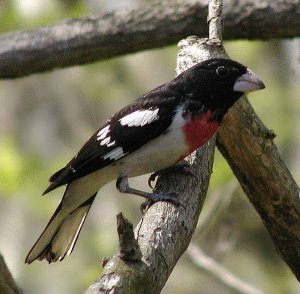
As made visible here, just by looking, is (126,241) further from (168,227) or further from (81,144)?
(81,144)

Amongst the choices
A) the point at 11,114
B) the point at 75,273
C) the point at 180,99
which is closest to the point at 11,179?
the point at 75,273

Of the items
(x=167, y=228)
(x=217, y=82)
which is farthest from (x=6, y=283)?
(x=217, y=82)

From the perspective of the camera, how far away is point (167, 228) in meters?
3.31

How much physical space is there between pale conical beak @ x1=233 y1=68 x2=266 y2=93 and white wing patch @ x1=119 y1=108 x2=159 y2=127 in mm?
385

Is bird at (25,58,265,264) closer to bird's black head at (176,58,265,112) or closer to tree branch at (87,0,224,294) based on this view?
bird's black head at (176,58,265,112)

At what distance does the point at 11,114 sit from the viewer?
394 inches

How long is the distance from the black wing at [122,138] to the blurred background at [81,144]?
8.30 ft

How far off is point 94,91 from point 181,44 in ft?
15.3

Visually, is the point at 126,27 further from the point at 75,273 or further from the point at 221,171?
the point at 75,273

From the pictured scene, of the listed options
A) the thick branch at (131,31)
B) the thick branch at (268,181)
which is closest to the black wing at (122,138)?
the thick branch at (268,181)

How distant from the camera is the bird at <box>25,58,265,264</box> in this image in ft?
13.2

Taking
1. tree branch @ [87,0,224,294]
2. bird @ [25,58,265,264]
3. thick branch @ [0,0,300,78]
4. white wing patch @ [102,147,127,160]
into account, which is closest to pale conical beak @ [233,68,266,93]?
bird @ [25,58,265,264]

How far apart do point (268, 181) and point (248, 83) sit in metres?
0.47

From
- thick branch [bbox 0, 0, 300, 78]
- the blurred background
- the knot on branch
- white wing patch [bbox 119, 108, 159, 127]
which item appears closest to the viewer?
the knot on branch
